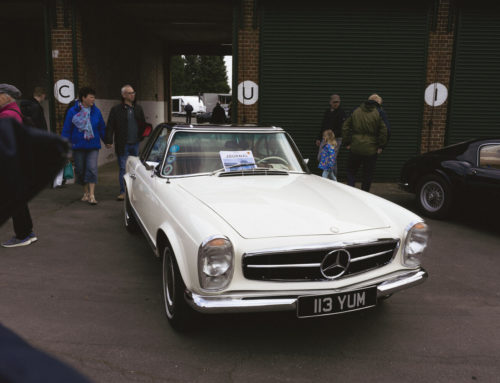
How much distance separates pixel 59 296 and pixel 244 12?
7.79 metres

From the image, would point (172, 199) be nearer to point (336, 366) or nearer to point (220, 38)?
point (336, 366)

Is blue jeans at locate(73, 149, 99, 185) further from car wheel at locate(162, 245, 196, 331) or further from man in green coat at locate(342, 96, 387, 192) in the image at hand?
car wheel at locate(162, 245, 196, 331)

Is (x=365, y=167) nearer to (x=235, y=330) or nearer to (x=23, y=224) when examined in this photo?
(x=235, y=330)

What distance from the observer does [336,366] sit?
2893 mm

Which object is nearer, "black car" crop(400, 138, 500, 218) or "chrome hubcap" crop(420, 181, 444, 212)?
"black car" crop(400, 138, 500, 218)

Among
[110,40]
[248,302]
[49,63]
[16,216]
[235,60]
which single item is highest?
[110,40]

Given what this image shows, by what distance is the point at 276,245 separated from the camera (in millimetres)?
2828

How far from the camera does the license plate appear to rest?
9.31ft

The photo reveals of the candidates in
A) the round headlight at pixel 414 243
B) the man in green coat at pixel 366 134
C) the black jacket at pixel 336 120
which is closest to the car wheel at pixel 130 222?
the round headlight at pixel 414 243

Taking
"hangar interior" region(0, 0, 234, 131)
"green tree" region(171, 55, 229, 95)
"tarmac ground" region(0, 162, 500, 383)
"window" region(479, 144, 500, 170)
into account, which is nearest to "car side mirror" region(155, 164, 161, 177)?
"tarmac ground" region(0, 162, 500, 383)

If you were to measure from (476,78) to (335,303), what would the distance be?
30.1 ft

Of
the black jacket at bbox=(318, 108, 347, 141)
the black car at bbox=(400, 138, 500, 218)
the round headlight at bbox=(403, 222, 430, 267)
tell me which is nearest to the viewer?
the round headlight at bbox=(403, 222, 430, 267)

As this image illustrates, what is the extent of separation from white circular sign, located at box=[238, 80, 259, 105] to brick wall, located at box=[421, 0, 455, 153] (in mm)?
3901

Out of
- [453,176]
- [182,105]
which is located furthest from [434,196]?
[182,105]
